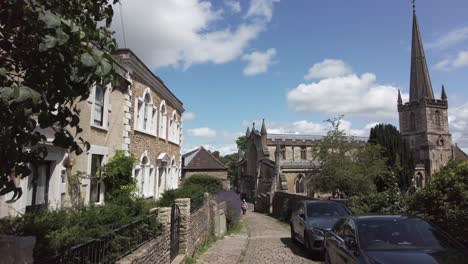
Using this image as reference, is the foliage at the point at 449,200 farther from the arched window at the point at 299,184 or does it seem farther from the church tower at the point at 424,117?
the church tower at the point at 424,117

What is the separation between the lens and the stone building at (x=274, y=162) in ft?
194

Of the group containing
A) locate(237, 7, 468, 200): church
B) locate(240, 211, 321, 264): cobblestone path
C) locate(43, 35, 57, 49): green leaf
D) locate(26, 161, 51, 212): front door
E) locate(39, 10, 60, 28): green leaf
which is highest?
locate(237, 7, 468, 200): church

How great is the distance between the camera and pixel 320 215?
46.5 ft

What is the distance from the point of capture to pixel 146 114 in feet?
66.1

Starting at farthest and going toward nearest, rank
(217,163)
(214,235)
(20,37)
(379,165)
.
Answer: (217,163) → (379,165) → (214,235) → (20,37)

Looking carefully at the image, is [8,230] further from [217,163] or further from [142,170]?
[217,163]

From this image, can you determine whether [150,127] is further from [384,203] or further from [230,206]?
[384,203]

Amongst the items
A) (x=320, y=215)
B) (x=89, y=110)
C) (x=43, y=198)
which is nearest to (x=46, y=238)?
(x=43, y=198)

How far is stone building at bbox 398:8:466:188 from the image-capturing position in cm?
7350

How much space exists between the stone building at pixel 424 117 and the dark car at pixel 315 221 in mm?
65210

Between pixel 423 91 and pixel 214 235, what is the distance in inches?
2742

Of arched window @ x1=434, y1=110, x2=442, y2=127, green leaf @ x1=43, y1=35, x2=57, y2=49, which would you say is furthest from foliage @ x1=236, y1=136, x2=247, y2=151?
green leaf @ x1=43, y1=35, x2=57, y2=49

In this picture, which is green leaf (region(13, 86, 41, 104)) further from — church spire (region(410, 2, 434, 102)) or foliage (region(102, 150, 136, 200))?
church spire (region(410, 2, 434, 102))

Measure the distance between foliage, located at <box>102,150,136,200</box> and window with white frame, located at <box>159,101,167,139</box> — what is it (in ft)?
23.5
